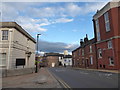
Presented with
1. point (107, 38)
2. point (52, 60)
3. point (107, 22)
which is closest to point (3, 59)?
point (107, 38)

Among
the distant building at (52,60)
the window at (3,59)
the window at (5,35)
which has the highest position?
the window at (5,35)

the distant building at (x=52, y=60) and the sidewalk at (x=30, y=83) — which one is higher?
the sidewalk at (x=30, y=83)

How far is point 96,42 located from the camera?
99.6 feet

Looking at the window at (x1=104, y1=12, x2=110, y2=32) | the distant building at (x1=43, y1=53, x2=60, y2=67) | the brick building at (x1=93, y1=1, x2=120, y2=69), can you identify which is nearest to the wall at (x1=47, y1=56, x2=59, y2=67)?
the distant building at (x1=43, y1=53, x2=60, y2=67)

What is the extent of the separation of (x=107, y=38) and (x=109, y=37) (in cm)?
74

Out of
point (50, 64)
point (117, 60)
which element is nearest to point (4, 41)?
point (117, 60)

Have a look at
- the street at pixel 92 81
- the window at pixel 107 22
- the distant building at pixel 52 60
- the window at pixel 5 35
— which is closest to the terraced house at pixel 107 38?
the window at pixel 107 22

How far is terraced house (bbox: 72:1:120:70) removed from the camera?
23188mm

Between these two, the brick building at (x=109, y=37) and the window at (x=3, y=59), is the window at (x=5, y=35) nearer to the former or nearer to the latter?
the window at (x=3, y=59)

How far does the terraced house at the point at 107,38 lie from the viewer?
23188mm

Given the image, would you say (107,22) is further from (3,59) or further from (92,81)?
(3,59)

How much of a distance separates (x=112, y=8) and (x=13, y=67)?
21456 mm

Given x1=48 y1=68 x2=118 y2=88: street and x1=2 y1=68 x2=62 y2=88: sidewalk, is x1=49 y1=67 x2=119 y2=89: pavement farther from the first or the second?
x1=2 y1=68 x2=62 y2=88: sidewalk

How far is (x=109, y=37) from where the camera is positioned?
24984mm
